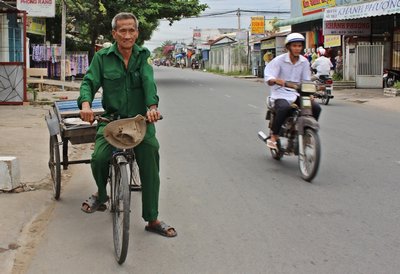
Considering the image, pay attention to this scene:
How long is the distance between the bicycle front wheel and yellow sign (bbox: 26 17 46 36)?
83.2 ft

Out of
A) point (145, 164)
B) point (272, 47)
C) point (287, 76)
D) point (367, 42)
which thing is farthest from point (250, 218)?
point (272, 47)

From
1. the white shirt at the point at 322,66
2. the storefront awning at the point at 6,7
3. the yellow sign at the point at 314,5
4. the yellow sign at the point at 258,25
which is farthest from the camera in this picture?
the yellow sign at the point at 258,25

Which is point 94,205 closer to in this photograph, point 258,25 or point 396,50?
point 396,50

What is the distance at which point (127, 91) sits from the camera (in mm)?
4598

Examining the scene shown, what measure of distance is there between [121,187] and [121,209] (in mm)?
162

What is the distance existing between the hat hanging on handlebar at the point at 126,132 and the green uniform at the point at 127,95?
0.24 m

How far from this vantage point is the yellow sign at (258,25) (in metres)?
56.1

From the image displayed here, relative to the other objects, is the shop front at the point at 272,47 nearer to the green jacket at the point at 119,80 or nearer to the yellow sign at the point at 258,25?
the yellow sign at the point at 258,25

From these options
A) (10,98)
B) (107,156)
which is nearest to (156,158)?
(107,156)

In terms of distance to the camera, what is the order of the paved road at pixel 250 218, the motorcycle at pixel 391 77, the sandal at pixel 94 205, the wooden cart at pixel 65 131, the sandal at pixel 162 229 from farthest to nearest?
the motorcycle at pixel 391 77
the wooden cart at pixel 65 131
the sandal at pixel 94 205
the sandal at pixel 162 229
the paved road at pixel 250 218

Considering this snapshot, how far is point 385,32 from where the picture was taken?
26094mm

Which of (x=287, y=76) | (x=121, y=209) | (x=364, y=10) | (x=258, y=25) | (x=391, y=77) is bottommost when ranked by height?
(x=121, y=209)

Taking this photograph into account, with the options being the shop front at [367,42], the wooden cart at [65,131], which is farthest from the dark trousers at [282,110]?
the shop front at [367,42]

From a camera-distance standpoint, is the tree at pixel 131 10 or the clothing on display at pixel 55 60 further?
the tree at pixel 131 10
